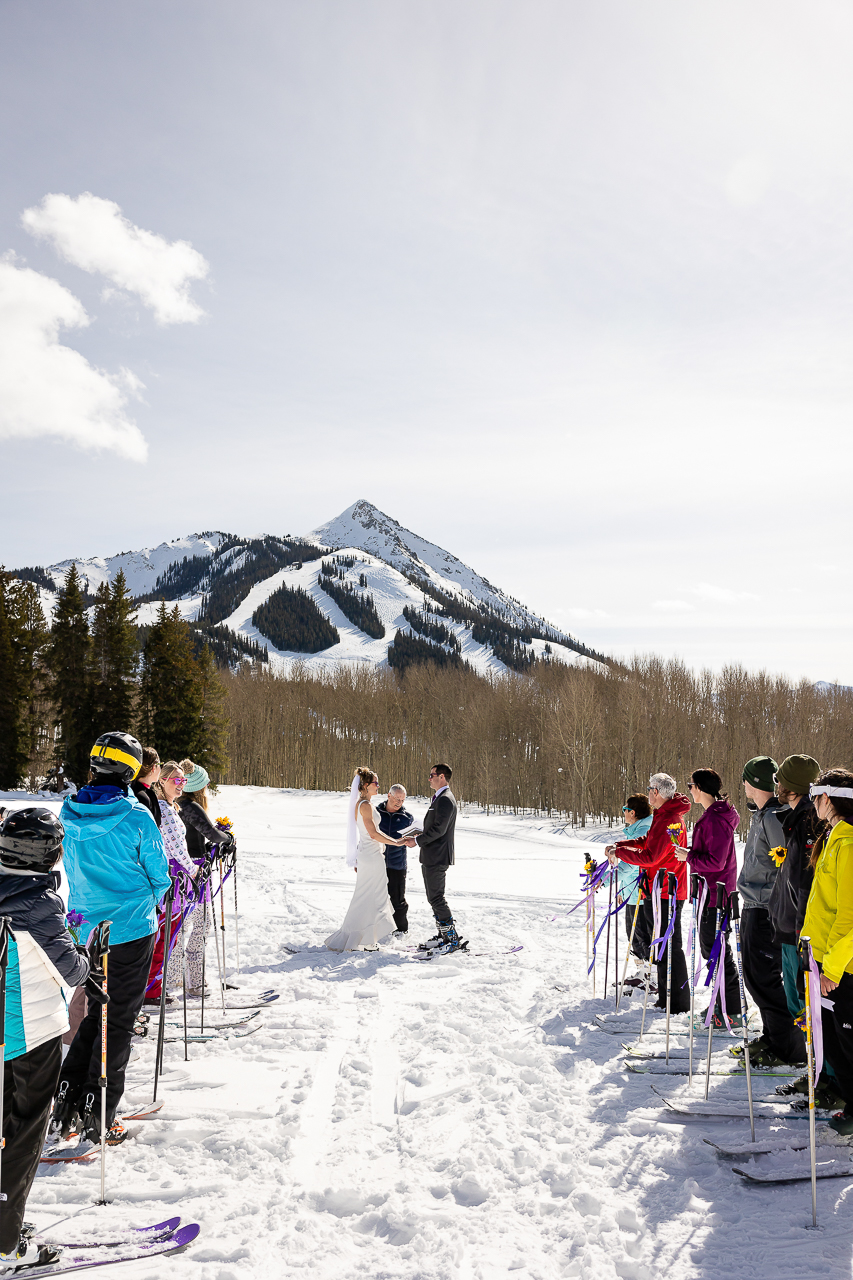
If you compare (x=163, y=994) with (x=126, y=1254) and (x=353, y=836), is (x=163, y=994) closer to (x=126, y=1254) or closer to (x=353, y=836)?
(x=126, y=1254)

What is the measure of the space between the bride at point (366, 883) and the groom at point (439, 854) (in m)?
0.46

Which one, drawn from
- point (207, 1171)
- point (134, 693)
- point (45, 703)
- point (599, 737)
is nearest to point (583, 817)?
point (599, 737)

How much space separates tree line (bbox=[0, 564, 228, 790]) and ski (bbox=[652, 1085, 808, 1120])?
121ft

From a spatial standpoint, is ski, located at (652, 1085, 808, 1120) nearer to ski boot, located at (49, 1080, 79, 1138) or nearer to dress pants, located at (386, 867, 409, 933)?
ski boot, located at (49, 1080, 79, 1138)

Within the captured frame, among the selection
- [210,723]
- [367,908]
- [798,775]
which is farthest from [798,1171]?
[210,723]

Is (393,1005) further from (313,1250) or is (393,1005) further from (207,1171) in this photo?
(313,1250)

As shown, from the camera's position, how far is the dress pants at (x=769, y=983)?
16.7ft

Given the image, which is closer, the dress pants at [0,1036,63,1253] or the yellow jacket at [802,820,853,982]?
the dress pants at [0,1036,63,1253]

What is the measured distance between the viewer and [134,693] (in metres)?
39.2

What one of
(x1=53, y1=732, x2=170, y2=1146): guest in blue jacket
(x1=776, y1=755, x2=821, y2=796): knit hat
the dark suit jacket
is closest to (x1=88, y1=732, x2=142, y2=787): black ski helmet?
(x1=53, y1=732, x2=170, y2=1146): guest in blue jacket

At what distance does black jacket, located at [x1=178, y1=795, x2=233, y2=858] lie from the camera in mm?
6598

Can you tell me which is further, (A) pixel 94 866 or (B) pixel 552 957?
(B) pixel 552 957

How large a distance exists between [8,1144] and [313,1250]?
1368 mm

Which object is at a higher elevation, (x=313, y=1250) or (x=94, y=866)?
(x=94, y=866)
